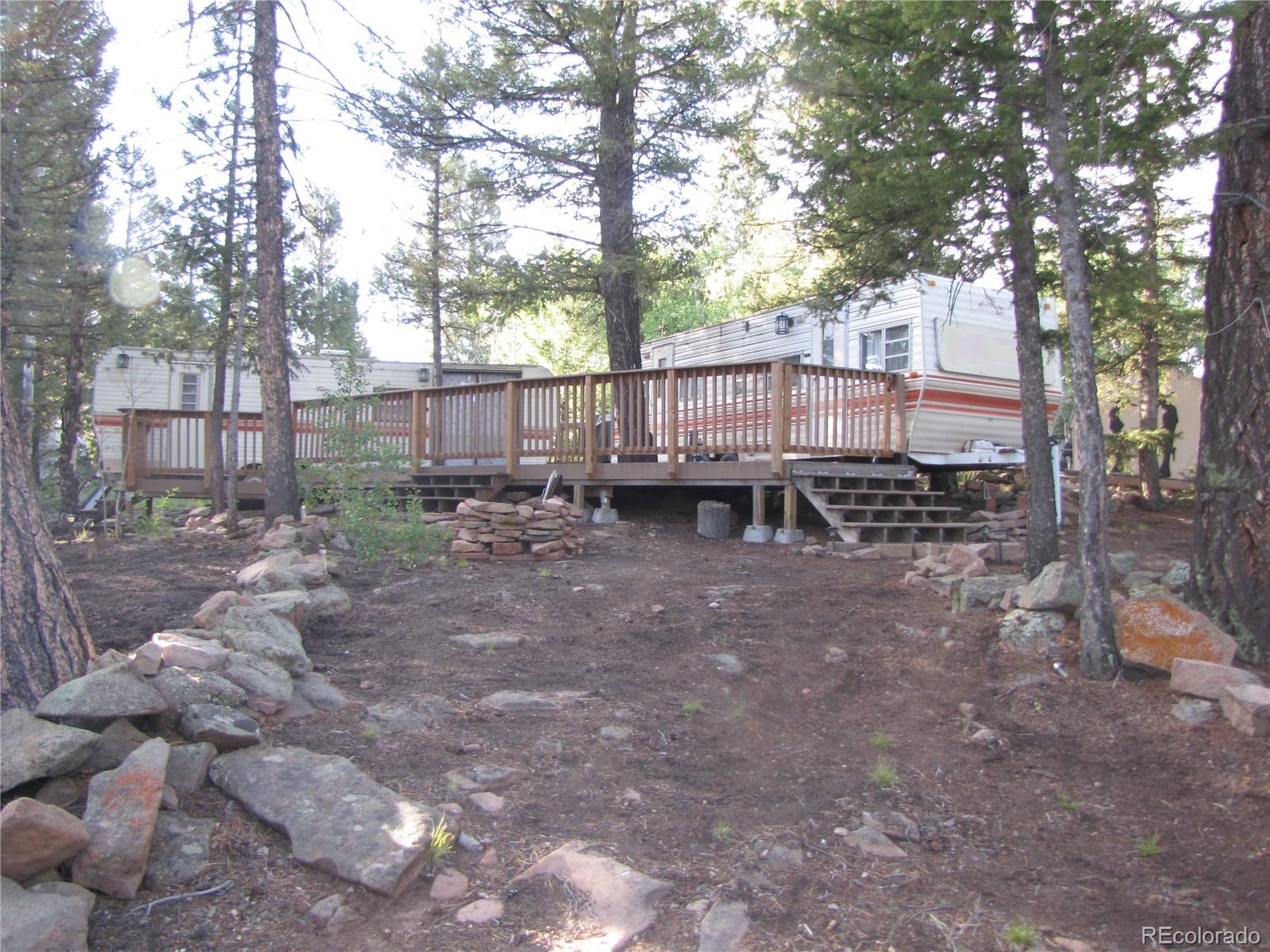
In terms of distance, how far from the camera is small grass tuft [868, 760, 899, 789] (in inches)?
150

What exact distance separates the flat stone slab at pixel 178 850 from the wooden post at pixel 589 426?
27.1 ft

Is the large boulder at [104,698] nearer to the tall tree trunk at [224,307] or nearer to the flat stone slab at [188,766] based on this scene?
the flat stone slab at [188,766]

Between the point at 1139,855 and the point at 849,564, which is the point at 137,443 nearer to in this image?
the point at 849,564

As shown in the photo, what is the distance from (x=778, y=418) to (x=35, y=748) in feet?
26.1

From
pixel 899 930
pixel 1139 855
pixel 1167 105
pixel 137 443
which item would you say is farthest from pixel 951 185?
pixel 137 443

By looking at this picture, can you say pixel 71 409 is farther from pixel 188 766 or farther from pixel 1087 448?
pixel 1087 448

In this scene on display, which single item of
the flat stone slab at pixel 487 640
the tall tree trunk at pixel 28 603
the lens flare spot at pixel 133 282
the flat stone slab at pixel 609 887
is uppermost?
the lens flare spot at pixel 133 282

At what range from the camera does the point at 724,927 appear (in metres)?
2.75


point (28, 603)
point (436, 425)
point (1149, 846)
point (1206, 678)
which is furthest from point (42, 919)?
point (436, 425)

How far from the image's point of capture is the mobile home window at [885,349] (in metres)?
11.5

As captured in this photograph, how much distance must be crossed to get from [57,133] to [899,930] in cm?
1722

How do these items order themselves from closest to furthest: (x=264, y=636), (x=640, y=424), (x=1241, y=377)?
(x=264, y=636)
(x=1241, y=377)
(x=640, y=424)

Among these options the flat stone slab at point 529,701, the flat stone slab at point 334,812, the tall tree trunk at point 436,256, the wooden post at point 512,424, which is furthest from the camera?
the tall tree trunk at point 436,256

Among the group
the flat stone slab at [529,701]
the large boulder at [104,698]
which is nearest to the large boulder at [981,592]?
the flat stone slab at [529,701]
